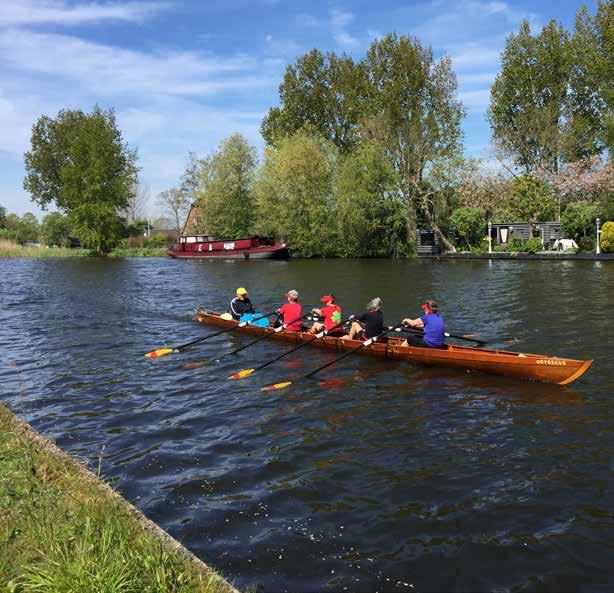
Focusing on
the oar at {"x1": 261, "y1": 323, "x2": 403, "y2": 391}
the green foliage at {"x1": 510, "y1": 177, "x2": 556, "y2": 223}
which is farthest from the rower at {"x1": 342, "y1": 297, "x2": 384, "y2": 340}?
the green foliage at {"x1": 510, "y1": 177, "x2": 556, "y2": 223}

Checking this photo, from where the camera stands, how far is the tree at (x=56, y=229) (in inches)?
3602

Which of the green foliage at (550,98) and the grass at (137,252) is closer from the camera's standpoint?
the green foliage at (550,98)

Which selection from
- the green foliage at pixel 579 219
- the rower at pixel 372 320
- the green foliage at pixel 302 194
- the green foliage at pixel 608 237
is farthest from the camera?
the green foliage at pixel 302 194

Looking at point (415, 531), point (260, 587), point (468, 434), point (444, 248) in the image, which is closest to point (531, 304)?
point (468, 434)

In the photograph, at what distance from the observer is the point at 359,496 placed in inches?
287

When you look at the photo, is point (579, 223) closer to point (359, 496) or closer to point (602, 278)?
point (602, 278)

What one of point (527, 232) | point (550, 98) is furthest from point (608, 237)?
point (550, 98)

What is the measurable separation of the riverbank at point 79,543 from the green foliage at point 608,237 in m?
43.1

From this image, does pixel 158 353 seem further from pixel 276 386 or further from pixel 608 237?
pixel 608 237

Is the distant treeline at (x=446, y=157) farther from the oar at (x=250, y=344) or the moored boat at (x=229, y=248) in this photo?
the oar at (x=250, y=344)

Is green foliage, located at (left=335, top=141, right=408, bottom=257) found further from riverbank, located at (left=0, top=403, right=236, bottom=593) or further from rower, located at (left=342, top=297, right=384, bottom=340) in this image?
riverbank, located at (left=0, top=403, right=236, bottom=593)

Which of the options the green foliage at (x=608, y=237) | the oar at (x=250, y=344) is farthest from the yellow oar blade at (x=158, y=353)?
the green foliage at (x=608, y=237)

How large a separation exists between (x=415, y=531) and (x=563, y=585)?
161 centimetres

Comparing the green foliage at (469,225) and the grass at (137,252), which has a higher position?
the green foliage at (469,225)
